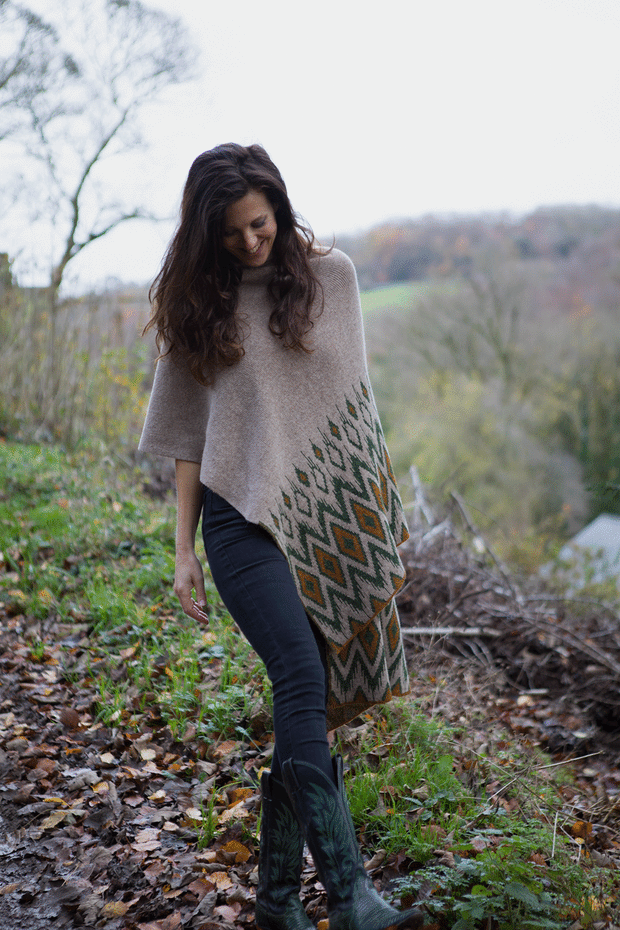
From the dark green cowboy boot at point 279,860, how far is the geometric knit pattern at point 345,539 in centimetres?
51

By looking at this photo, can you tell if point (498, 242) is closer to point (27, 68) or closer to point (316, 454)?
point (27, 68)

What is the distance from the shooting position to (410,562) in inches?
191

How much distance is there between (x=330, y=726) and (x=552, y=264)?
24395 millimetres

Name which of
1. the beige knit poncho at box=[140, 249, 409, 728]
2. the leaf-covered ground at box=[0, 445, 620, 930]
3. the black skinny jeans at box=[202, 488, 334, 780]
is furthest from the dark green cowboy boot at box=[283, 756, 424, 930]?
the beige knit poncho at box=[140, 249, 409, 728]

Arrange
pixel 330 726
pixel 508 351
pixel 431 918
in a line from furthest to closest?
pixel 508 351 → pixel 330 726 → pixel 431 918

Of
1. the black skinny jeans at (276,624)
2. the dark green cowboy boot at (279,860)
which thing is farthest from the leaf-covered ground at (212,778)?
the black skinny jeans at (276,624)

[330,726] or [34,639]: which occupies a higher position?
[330,726]

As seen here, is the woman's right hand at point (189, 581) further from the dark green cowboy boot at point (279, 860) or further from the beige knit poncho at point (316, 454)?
the dark green cowboy boot at point (279, 860)

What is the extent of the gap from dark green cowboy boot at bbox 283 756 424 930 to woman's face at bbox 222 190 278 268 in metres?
1.51

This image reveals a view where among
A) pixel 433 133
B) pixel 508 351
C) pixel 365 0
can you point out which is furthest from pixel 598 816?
pixel 433 133

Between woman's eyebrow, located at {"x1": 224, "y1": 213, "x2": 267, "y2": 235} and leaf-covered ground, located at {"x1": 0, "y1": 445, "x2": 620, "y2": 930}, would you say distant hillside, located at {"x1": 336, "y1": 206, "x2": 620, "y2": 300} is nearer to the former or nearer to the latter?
leaf-covered ground, located at {"x1": 0, "y1": 445, "x2": 620, "y2": 930}

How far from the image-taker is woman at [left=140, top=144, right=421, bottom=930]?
2.18 metres

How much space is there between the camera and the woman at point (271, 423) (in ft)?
7.16

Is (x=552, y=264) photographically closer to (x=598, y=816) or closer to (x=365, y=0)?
(x=365, y=0)
